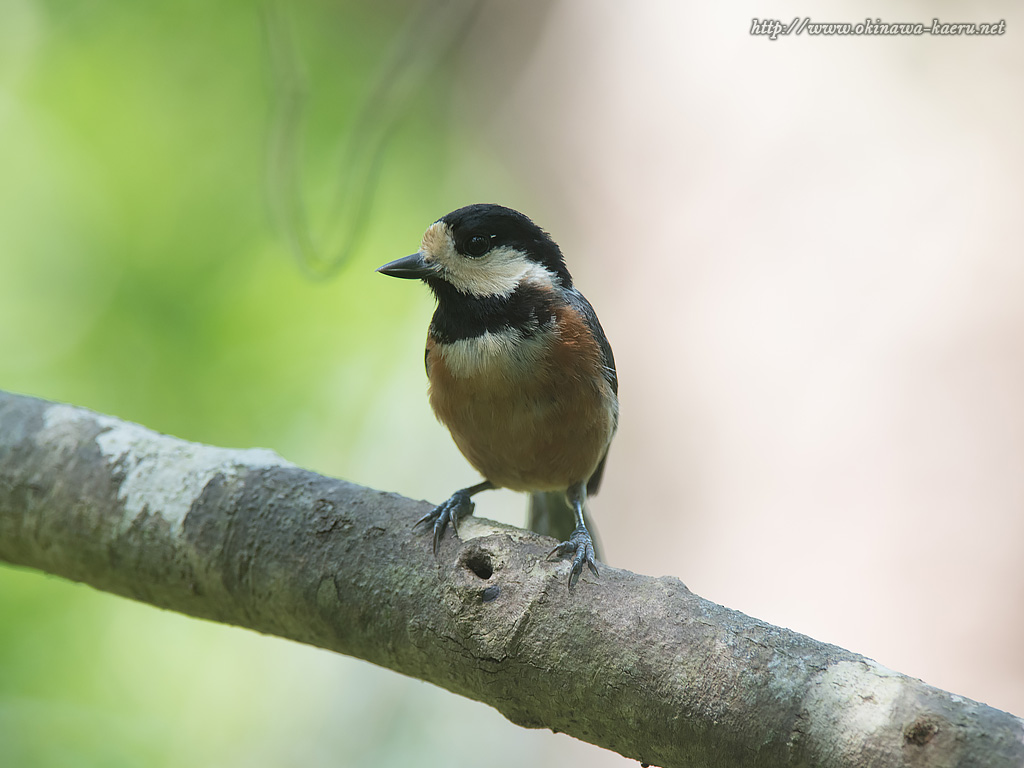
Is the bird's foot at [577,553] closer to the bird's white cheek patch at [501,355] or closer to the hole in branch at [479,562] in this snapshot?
the hole in branch at [479,562]

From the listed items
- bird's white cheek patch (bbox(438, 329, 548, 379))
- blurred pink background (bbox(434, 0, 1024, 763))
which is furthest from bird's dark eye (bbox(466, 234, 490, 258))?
blurred pink background (bbox(434, 0, 1024, 763))

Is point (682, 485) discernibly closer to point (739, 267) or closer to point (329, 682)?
point (739, 267)

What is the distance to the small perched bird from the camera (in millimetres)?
3082

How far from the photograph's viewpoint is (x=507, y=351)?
3070 mm

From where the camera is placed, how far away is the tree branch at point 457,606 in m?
1.68

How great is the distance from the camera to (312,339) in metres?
5.12

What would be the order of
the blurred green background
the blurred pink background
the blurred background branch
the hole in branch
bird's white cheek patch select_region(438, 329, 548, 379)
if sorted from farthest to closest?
the blurred green background → the blurred background branch → the blurred pink background → bird's white cheek patch select_region(438, 329, 548, 379) → the hole in branch

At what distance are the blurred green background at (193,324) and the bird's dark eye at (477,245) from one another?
6.62 feet

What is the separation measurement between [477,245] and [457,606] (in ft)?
5.11

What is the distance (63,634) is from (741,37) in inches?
198

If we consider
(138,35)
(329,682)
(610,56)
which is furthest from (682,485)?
(138,35)

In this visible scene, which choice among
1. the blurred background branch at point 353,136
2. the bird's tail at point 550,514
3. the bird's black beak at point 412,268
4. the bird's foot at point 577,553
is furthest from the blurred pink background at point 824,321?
the bird's foot at point 577,553

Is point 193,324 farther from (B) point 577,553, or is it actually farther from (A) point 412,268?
(B) point 577,553

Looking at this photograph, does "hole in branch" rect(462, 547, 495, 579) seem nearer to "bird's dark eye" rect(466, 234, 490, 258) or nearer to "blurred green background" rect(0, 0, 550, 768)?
"bird's dark eye" rect(466, 234, 490, 258)
